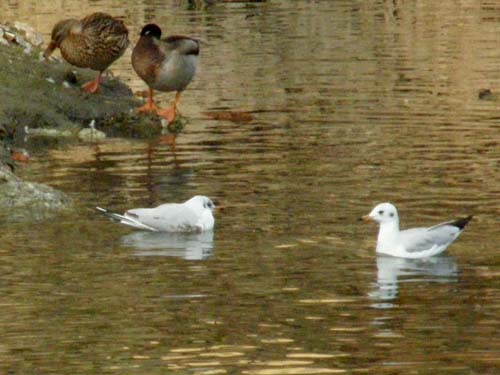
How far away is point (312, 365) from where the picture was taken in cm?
1116

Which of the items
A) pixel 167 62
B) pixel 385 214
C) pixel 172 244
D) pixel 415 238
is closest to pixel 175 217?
pixel 172 244

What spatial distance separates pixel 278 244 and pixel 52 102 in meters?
9.51

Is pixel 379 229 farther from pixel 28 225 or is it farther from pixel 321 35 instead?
pixel 321 35

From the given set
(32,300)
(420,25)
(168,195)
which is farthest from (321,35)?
(32,300)

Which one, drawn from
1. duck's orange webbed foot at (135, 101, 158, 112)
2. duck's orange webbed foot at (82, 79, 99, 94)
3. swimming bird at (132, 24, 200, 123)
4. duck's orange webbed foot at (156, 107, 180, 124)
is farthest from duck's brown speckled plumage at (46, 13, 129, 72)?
duck's orange webbed foot at (156, 107, 180, 124)

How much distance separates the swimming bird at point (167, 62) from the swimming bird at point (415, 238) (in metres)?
9.12

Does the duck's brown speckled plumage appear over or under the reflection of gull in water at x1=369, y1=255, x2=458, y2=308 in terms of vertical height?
over

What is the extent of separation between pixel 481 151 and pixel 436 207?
157 inches

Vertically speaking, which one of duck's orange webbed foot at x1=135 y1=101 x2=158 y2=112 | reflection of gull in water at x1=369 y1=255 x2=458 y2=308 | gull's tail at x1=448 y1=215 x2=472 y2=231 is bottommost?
reflection of gull in water at x1=369 y1=255 x2=458 y2=308

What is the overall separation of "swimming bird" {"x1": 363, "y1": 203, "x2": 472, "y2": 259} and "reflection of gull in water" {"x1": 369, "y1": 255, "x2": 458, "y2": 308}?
78mm

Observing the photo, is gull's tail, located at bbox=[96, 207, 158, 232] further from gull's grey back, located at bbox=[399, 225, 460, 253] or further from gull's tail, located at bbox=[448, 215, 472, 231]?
gull's tail, located at bbox=[448, 215, 472, 231]

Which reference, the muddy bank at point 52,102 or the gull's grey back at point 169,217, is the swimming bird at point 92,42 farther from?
the gull's grey back at point 169,217

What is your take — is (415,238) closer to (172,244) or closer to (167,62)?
(172,244)

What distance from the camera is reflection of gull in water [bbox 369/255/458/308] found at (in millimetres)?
13621
